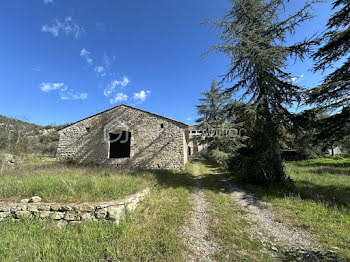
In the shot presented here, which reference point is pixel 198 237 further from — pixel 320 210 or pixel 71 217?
pixel 320 210

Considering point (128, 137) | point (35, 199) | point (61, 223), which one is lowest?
point (61, 223)

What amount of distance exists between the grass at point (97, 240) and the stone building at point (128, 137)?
7.29 m

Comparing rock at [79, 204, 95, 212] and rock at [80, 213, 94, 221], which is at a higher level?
rock at [79, 204, 95, 212]

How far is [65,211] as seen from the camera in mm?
3834

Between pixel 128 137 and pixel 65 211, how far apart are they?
32.3ft

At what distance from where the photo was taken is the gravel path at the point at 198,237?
9.02 ft

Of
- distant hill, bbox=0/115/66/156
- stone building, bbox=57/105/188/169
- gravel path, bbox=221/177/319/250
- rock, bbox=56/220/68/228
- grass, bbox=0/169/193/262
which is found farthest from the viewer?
distant hill, bbox=0/115/66/156

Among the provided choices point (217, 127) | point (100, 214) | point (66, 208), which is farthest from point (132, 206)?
point (217, 127)

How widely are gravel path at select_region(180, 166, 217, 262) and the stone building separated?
21.6 ft

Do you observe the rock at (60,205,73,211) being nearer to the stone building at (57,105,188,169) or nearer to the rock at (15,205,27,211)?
the rock at (15,205,27,211)

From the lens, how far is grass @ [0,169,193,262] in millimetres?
2572

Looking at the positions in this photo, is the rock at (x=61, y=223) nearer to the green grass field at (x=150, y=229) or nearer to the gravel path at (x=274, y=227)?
the green grass field at (x=150, y=229)

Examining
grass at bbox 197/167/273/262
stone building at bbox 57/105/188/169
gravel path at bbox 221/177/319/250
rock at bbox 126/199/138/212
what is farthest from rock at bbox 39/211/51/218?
stone building at bbox 57/105/188/169

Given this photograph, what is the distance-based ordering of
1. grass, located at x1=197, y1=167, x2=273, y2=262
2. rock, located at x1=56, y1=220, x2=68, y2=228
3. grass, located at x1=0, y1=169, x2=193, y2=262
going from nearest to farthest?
1. grass, located at x1=0, y1=169, x2=193, y2=262
2. grass, located at x1=197, y1=167, x2=273, y2=262
3. rock, located at x1=56, y1=220, x2=68, y2=228
